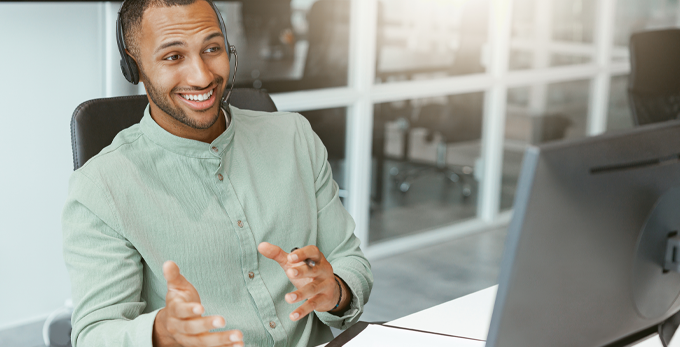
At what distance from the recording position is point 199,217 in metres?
1.19

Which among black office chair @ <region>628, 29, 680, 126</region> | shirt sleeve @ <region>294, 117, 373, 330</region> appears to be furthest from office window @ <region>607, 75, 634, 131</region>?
shirt sleeve @ <region>294, 117, 373, 330</region>

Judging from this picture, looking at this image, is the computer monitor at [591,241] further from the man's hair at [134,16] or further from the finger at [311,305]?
the man's hair at [134,16]

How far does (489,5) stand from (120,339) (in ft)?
9.92

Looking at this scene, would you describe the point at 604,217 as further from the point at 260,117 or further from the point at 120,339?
the point at 260,117

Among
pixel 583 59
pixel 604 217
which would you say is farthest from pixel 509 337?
pixel 583 59

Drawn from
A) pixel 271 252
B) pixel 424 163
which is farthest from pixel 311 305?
pixel 424 163

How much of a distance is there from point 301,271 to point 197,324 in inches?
8.6

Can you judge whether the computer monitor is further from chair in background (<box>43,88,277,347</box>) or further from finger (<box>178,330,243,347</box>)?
chair in background (<box>43,88,277,347</box>)

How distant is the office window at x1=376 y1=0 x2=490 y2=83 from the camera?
3240 millimetres

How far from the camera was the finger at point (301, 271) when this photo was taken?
3.34ft

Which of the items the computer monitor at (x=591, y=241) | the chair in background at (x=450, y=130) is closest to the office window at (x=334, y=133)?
the chair in background at (x=450, y=130)

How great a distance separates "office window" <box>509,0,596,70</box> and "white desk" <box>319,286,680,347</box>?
2.70 meters

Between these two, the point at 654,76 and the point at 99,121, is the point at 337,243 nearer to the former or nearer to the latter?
the point at 99,121

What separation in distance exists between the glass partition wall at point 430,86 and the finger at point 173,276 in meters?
1.91
